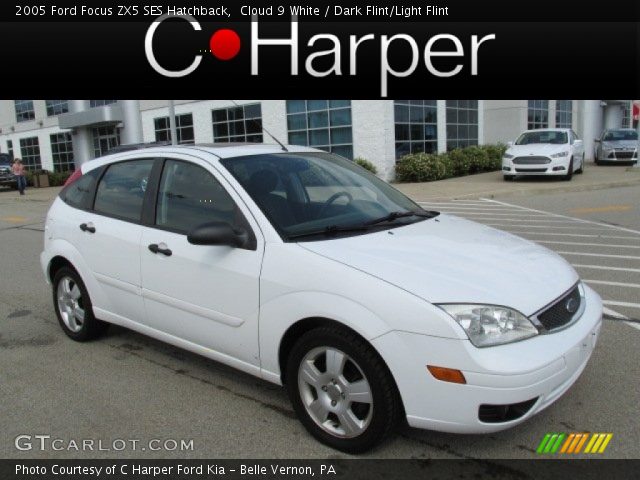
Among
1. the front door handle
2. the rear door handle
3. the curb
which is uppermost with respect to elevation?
the rear door handle

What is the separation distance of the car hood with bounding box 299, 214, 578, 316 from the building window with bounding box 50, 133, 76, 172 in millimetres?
36914

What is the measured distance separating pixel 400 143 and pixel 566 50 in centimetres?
800

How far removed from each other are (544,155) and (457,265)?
15148 millimetres

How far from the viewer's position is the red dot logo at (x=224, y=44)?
2123cm

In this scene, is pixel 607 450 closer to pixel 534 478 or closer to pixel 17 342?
pixel 534 478

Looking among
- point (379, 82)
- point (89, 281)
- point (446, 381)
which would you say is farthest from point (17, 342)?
point (379, 82)

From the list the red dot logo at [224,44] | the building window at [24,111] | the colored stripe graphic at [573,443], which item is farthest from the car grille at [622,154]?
the building window at [24,111]

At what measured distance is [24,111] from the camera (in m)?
41.0

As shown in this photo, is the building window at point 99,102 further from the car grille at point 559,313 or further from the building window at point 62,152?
the car grille at point 559,313

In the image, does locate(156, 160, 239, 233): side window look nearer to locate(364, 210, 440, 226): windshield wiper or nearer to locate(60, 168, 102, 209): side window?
locate(364, 210, 440, 226): windshield wiper

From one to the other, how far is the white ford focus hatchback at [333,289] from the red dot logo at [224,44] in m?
17.8

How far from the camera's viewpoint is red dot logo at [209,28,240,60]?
21234mm

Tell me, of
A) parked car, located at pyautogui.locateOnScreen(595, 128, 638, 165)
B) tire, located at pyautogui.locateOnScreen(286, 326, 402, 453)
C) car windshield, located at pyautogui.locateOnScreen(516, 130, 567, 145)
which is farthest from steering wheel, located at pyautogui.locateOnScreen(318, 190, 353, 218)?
parked car, located at pyautogui.locateOnScreen(595, 128, 638, 165)

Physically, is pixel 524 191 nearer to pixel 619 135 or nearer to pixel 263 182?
pixel 619 135
